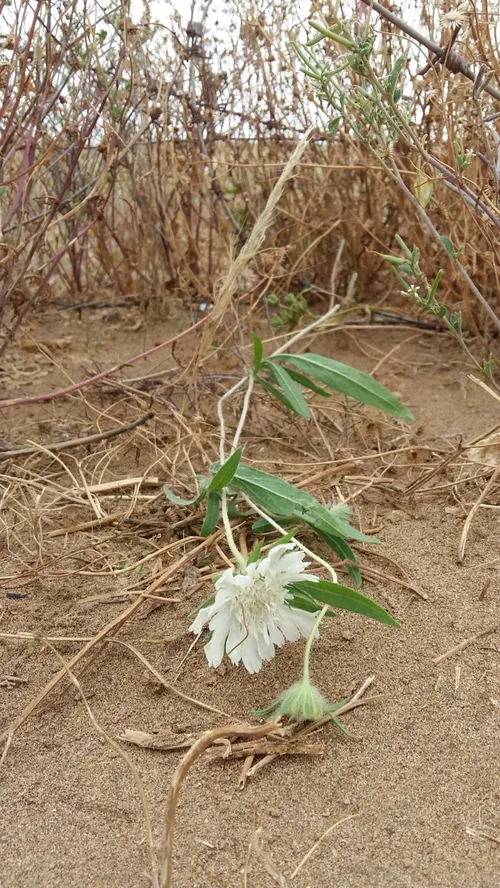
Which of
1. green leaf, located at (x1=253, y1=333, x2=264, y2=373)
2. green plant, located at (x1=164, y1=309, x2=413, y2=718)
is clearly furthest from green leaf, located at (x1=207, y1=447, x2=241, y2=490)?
green leaf, located at (x1=253, y1=333, x2=264, y2=373)

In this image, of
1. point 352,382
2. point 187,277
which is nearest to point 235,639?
point 352,382

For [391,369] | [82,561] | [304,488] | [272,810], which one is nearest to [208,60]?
[391,369]

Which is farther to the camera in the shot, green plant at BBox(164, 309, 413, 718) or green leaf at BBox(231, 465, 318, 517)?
green leaf at BBox(231, 465, 318, 517)

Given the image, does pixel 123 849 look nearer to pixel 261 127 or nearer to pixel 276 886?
pixel 276 886

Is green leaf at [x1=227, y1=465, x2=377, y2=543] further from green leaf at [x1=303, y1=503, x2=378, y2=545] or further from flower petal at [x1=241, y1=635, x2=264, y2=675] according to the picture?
flower petal at [x1=241, y1=635, x2=264, y2=675]

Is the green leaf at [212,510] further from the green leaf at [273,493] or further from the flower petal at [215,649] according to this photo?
the flower petal at [215,649]

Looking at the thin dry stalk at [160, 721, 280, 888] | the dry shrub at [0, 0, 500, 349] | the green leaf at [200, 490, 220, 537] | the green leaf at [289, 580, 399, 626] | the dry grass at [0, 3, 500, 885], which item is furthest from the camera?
the dry shrub at [0, 0, 500, 349]

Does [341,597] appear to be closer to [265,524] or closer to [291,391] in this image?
[265,524]
